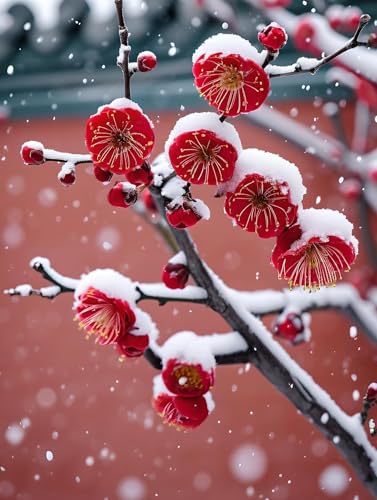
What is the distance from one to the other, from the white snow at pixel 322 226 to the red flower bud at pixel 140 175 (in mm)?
112

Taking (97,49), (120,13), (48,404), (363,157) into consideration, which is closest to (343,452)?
(120,13)

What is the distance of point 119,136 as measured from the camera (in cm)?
39

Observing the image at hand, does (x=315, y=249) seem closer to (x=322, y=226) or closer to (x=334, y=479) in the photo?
(x=322, y=226)

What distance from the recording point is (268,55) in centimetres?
38

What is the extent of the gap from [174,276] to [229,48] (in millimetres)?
185

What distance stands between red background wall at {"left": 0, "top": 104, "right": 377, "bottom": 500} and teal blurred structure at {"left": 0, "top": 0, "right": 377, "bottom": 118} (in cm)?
5

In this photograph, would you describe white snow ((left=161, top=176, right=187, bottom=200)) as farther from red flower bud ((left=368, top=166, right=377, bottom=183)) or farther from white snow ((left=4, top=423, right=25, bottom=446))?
white snow ((left=4, top=423, right=25, bottom=446))

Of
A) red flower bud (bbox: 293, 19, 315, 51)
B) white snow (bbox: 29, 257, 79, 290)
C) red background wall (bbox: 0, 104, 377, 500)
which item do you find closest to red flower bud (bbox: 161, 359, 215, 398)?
white snow (bbox: 29, 257, 79, 290)

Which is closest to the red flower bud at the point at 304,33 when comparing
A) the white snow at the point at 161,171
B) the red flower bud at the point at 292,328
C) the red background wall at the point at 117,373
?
the red background wall at the point at 117,373

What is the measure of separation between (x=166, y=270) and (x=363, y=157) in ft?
2.84

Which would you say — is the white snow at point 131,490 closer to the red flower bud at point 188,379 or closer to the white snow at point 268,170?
the red flower bud at point 188,379

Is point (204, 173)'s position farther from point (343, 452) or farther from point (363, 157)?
point (363, 157)

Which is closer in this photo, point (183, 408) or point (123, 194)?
point (123, 194)

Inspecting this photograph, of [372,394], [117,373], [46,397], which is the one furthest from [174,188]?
[46,397]
